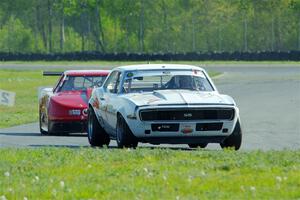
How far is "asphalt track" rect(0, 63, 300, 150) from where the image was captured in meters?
18.4

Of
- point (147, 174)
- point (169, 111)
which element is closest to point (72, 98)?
point (169, 111)

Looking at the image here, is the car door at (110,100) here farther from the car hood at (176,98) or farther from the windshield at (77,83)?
the windshield at (77,83)

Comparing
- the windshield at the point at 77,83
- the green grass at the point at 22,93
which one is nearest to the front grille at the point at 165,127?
the windshield at the point at 77,83

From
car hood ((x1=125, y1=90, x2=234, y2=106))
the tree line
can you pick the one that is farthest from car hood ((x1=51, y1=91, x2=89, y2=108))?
the tree line

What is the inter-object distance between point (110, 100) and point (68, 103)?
13.0ft

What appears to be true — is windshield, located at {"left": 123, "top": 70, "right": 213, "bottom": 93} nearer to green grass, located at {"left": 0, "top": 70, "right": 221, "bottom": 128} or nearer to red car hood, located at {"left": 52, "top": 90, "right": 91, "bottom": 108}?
red car hood, located at {"left": 52, "top": 90, "right": 91, "bottom": 108}

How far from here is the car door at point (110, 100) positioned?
16609 mm

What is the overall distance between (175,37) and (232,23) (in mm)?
5710

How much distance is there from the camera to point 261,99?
113 ft

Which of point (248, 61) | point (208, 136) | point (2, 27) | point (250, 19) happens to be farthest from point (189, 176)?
point (2, 27)

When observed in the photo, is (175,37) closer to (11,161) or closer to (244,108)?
(244,108)

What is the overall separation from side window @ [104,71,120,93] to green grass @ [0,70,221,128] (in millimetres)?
6517

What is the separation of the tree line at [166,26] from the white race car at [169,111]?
82.0 m

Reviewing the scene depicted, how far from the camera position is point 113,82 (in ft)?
A: 58.3
